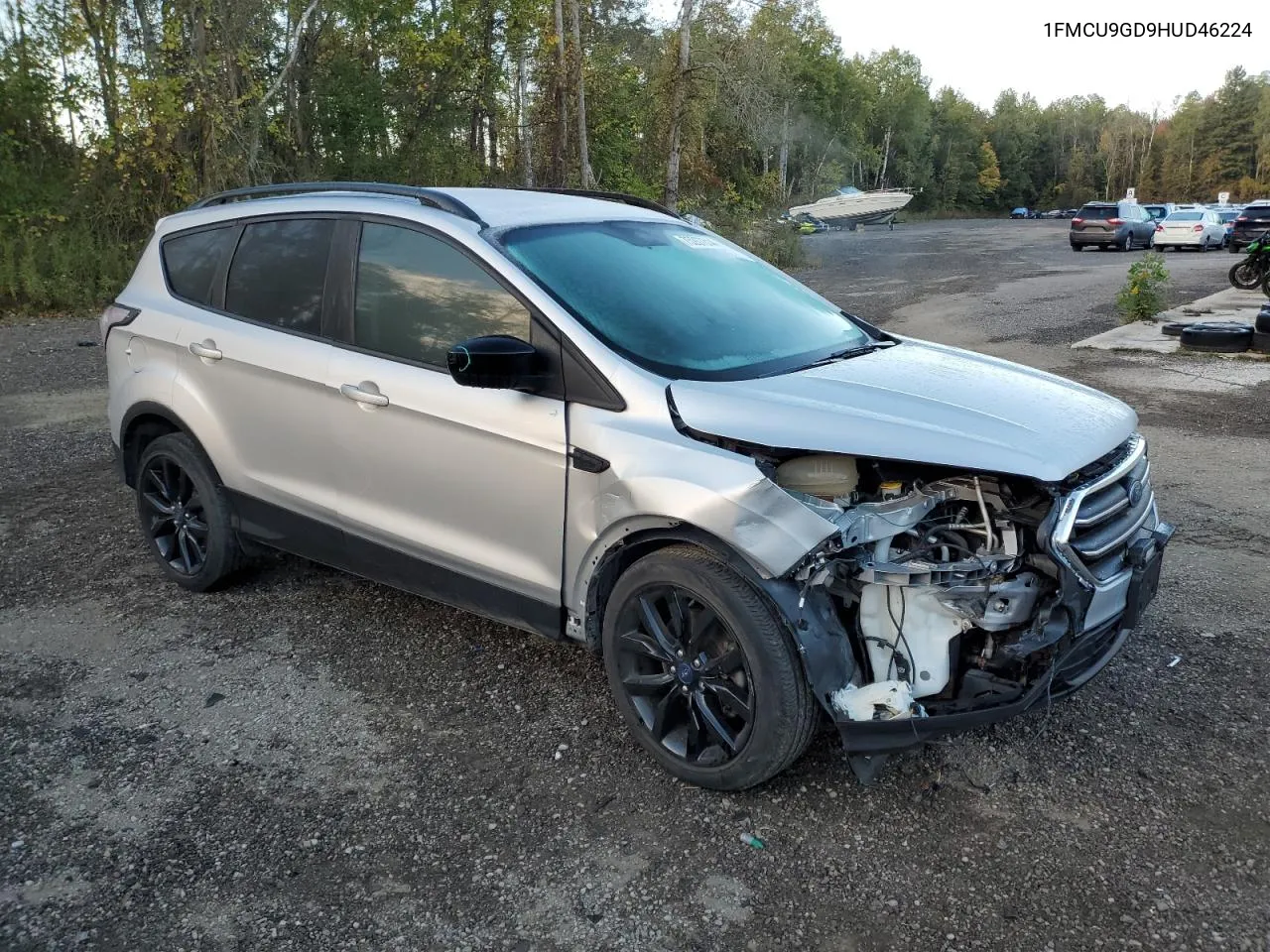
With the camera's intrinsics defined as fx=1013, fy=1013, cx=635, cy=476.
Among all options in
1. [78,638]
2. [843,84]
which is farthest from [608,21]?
[843,84]

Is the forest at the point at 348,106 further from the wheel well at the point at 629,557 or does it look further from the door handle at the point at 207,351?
the wheel well at the point at 629,557

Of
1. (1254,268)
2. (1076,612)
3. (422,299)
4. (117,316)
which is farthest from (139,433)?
(1254,268)

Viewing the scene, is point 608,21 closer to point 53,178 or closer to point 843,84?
point 53,178

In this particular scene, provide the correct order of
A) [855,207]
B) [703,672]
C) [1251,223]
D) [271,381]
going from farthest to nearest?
[855,207] < [1251,223] < [271,381] < [703,672]

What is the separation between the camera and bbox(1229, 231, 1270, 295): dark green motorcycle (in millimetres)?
15531

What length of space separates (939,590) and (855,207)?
5981cm

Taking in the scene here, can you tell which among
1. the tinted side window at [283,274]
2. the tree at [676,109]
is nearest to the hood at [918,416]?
the tinted side window at [283,274]

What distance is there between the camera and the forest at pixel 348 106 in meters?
17.0

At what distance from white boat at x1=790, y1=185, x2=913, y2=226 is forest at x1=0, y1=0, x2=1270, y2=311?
12.0 meters

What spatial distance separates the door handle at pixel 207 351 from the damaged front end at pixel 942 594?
2.63 meters

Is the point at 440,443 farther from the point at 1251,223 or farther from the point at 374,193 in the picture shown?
the point at 1251,223

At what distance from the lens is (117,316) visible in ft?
15.9

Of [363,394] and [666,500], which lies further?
[363,394]

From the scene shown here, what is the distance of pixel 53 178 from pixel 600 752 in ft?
60.0
